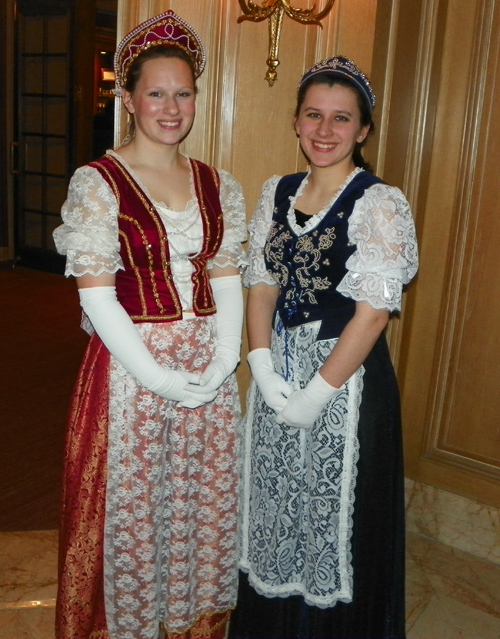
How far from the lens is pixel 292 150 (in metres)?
2.12

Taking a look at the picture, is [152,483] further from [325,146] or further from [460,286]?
[460,286]

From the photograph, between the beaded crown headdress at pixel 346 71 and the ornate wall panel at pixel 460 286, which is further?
the ornate wall panel at pixel 460 286

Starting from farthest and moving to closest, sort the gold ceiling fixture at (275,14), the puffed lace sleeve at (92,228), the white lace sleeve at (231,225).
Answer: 1. the gold ceiling fixture at (275,14)
2. the white lace sleeve at (231,225)
3. the puffed lace sleeve at (92,228)

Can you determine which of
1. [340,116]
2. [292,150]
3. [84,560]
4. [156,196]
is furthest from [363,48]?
[84,560]

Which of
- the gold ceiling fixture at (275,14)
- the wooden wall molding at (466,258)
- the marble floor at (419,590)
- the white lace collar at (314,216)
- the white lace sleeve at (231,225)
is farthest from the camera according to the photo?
the wooden wall molding at (466,258)

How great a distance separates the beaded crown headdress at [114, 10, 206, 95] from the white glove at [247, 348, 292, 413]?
2.38ft

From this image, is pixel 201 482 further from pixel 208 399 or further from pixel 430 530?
pixel 430 530

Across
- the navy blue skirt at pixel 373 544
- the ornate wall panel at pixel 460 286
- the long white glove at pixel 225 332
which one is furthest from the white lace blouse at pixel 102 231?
the ornate wall panel at pixel 460 286

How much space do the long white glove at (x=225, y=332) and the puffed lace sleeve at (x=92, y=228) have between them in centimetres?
31

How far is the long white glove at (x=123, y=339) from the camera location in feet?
5.24
